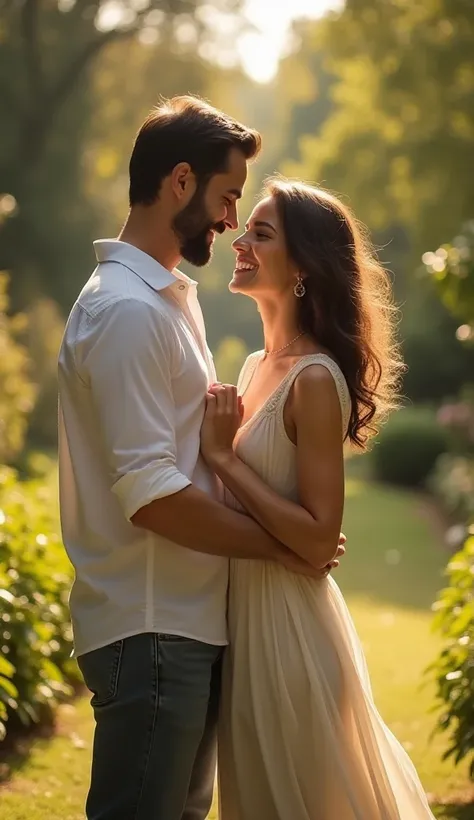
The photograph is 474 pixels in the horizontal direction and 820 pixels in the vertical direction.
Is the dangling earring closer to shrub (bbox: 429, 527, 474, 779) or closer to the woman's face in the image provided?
the woman's face

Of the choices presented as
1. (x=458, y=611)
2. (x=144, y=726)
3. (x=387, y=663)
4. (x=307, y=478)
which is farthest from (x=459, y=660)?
(x=387, y=663)

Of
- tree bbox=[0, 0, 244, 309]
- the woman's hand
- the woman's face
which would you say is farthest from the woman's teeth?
tree bbox=[0, 0, 244, 309]

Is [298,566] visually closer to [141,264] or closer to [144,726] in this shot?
[144,726]

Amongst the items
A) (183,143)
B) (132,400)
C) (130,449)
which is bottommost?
(130,449)

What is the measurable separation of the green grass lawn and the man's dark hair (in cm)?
293

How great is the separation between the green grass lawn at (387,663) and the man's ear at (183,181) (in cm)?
291

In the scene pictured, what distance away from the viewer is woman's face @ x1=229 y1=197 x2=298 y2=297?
3377mm

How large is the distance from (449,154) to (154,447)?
19702 mm

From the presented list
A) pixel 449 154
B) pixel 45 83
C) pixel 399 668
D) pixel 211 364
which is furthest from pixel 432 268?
pixel 45 83

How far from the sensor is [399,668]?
26.5ft

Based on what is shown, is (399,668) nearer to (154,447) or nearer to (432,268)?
(432,268)

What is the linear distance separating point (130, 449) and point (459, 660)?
277 cm

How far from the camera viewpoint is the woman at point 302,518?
3.06m

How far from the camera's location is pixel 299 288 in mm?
3383
